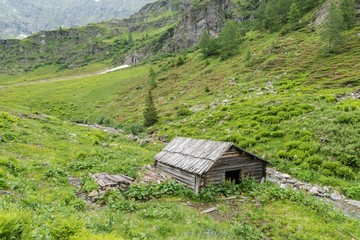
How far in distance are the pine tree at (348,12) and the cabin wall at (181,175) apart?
59438 mm

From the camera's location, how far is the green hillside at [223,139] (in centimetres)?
1269

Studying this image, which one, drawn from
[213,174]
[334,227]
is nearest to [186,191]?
[213,174]

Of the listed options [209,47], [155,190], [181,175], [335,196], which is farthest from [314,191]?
[209,47]

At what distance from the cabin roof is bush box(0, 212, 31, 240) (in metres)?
12.9

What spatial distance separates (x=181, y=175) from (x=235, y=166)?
14.0ft

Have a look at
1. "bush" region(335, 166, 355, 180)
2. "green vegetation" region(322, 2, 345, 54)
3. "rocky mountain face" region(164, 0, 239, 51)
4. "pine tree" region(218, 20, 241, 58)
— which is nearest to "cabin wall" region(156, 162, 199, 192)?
"bush" region(335, 166, 355, 180)

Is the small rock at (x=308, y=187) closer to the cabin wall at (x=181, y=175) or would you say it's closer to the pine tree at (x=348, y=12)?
the cabin wall at (x=181, y=175)

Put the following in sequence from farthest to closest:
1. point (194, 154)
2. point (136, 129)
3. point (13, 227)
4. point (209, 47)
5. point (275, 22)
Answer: point (209, 47) → point (275, 22) → point (136, 129) → point (194, 154) → point (13, 227)

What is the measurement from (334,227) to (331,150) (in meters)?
11.6

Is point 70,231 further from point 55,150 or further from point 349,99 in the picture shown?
point 349,99

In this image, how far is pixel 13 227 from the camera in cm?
621

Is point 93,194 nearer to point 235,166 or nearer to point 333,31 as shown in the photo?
point 235,166

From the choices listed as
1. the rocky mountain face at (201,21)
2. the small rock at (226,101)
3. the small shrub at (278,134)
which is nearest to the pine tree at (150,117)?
the small rock at (226,101)

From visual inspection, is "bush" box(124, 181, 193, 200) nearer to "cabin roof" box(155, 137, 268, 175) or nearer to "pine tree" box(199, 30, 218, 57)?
"cabin roof" box(155, 137, 268, 175)
